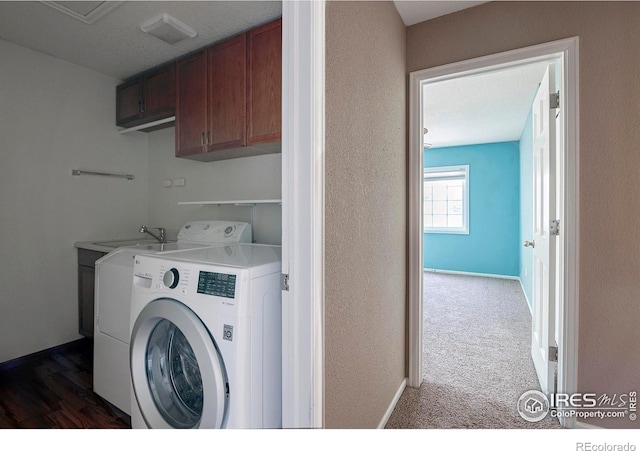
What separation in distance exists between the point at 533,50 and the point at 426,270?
4.87 metres

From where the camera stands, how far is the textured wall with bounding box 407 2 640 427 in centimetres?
146

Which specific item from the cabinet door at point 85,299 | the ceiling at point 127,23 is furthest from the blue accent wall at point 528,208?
the cabinet door at point 85,299

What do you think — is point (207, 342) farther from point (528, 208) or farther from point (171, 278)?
point (528, 208)

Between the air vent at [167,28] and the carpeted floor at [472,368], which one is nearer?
the carpeted floor at [472,368]

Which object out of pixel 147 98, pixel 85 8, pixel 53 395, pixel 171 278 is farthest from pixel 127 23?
pixel 53 395

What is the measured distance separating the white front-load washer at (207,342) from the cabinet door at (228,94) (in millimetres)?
915

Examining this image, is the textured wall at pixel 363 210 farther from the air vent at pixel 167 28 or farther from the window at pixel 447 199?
the window at pixel 447 199

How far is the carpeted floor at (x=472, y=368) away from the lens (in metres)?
1.70

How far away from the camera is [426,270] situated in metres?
6.07

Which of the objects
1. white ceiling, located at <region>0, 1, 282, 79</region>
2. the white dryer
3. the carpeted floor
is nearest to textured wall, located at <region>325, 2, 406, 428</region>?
the carpeted floor

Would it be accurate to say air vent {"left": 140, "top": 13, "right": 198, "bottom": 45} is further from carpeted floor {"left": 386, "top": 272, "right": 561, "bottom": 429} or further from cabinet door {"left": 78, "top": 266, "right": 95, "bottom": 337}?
carpeted floor {"left": 386, "top": 272, "right": 561, "bottom": 429}

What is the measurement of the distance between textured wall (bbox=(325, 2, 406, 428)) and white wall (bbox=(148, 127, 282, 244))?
86cm
